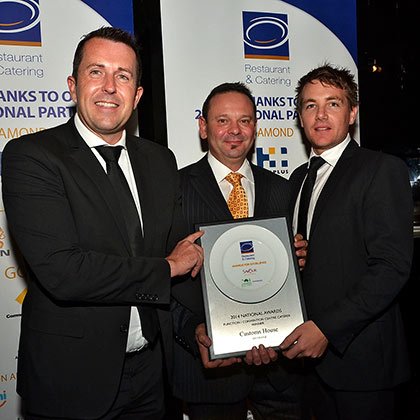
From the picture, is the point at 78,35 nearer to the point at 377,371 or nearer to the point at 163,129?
the point at 163,129

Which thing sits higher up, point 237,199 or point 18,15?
point 18,15

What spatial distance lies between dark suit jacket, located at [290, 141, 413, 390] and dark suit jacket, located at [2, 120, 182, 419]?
2.58 ft

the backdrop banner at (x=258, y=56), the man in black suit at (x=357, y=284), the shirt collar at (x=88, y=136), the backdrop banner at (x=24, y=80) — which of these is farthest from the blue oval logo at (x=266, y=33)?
the shirt collar at (x=88, y=136)

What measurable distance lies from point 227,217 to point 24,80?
168 centimetres

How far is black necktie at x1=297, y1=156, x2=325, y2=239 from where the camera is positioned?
2719 millimetres

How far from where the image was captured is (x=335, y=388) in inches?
99.5

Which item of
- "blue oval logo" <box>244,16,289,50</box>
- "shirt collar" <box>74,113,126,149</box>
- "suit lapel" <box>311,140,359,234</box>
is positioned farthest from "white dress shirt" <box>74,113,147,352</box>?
"blue oval logo" <box>244,16,289,50</box>

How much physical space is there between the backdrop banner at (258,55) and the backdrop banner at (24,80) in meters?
0.67

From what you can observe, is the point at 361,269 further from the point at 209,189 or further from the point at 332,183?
the point at 209,189

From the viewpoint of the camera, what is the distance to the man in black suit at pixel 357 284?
2393 millimetres

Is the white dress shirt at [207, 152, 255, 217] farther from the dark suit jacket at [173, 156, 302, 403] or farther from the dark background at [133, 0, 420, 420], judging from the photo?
the dark background at [133, 0, 420, 420]

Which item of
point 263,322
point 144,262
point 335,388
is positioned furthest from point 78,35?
point 335,388

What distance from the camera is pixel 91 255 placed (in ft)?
7.00

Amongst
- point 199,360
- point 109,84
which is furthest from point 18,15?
point 199,360
